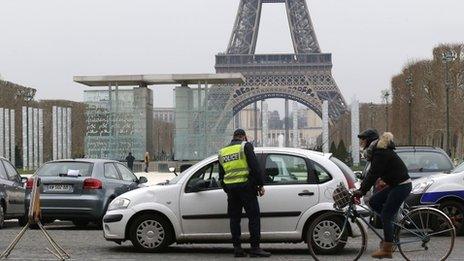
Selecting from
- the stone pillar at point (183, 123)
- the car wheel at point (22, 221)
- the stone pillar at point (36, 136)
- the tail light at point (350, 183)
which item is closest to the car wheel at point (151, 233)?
the tail light at point (350, 183)

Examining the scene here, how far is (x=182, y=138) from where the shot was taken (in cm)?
5294

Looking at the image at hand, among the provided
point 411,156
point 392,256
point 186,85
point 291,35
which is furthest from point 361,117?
point 392,256

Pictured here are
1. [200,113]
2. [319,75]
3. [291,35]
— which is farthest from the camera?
[291,35]

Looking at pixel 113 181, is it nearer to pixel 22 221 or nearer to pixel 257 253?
pixel 22 221

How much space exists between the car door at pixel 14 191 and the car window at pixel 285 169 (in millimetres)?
6384

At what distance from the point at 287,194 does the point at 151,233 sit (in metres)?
1.87

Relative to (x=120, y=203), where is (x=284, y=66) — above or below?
above

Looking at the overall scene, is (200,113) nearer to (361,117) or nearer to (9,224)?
(9,224)

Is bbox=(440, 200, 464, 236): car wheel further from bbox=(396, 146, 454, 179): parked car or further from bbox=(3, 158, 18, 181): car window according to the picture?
bbox=(3, 158, 18, 181): car window

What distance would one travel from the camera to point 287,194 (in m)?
10.6

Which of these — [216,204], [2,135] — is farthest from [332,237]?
[2,135]

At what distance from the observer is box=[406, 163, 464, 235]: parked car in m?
12.9

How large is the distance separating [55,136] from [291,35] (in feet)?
160

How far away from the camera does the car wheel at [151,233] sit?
1091 cm
